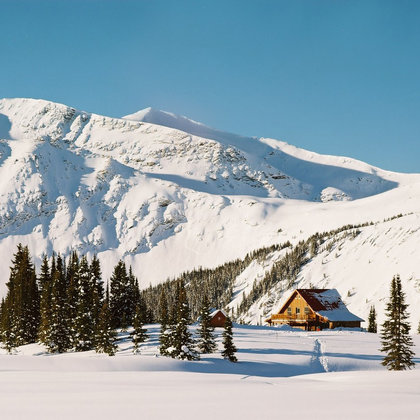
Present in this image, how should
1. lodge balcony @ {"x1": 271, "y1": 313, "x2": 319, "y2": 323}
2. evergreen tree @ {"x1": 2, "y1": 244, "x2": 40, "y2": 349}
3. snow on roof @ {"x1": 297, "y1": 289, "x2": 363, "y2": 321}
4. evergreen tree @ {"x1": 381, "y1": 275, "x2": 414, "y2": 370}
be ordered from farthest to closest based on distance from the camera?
lodge balcony @ {"x1": 271, "y1": 313, "x2": 319, "y2": 323}, snow on roof @ {"x1": 297, "y1": 289, "x2": 363, "y2": 321}, evergreen tree @ {"x1": 2, "y1": 244, "x2": 40, "y2": 349}, evergreen tree @ {"x1": 381, "y1": 275, "x2": 414, "y2": 370}

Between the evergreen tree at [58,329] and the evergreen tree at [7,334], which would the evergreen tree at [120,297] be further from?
the evergreen tree at [58,329]

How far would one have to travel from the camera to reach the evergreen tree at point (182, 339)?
128 feet

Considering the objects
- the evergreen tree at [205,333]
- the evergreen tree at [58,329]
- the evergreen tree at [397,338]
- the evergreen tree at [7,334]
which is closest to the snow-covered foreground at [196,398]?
the evergreen tree at [397,338]

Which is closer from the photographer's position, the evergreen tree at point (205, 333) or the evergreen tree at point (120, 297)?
the evergreen tree at point (205, 333)

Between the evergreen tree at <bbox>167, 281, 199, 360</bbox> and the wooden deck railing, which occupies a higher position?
the evergreen tree at <bbox>167, 281, 199, 360</bbox>

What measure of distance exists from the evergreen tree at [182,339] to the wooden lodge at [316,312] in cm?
5177

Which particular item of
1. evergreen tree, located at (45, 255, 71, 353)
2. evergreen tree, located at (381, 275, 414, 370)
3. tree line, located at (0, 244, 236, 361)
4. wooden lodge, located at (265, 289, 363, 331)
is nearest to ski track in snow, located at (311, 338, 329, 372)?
evergreen tree, located at (381, 275, 414, 370)

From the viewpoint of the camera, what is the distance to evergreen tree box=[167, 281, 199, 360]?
39.0 meters

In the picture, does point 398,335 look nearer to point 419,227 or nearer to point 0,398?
point 0,398

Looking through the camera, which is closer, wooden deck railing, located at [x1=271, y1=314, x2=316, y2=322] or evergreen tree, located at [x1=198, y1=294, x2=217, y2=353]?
evergreen tree, located at [x1=198, y1=294, x2=217, y2=353]

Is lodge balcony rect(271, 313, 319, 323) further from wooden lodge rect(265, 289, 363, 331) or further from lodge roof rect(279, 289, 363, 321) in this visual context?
lodge roof rect(279, 289, 363, 321)

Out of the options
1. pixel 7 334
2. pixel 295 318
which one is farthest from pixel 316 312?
pixel 7 334

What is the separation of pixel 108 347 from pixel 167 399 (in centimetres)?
3229

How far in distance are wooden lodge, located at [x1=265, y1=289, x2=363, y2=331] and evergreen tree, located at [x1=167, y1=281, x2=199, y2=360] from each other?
5177 cm
